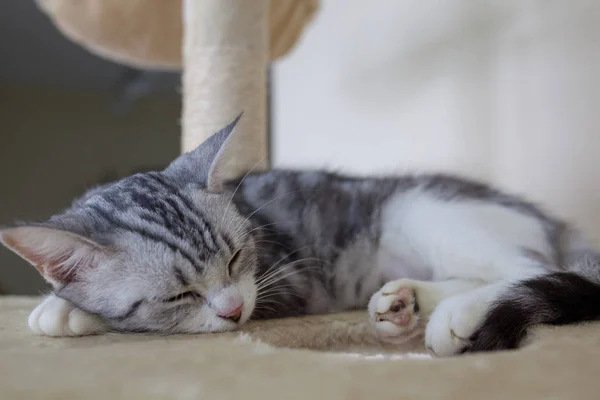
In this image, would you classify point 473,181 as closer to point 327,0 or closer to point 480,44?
point 480,44

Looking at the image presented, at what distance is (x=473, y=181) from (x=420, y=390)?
3.09ft

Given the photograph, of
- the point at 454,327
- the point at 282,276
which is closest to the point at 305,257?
the point at 282,276

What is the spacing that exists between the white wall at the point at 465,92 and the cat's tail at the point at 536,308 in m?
0.81

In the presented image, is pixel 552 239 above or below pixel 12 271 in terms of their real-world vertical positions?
above

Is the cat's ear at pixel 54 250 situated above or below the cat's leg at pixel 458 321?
above

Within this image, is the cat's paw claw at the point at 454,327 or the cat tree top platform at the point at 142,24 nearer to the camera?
the cat's paw claw at the point at 454,327

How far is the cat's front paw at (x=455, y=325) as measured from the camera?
862 mm

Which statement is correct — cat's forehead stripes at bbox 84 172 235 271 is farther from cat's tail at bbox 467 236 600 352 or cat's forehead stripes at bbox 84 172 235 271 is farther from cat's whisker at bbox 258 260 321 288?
cat's tail at bbox 467 236 600 352

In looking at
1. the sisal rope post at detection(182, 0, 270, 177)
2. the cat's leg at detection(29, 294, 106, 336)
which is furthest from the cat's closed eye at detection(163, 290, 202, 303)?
the sisal rope post at detection(182, 0, 270, 177)

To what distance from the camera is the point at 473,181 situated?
4.57ft

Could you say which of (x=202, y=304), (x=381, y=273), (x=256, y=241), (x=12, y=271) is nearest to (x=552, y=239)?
(x=381, y=273)

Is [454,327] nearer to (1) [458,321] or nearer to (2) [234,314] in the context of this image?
(1) [458,321]

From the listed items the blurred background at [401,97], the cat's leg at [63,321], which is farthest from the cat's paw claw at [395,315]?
the blurred background at [401,97]

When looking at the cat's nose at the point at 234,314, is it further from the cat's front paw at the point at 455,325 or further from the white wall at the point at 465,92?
the white wall at the point at 465,92
